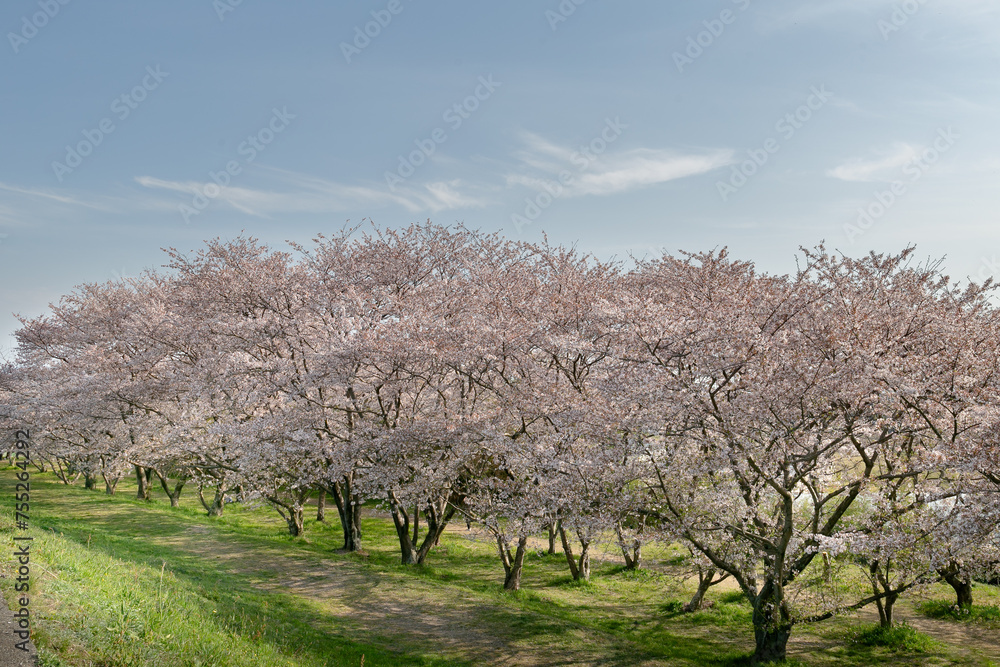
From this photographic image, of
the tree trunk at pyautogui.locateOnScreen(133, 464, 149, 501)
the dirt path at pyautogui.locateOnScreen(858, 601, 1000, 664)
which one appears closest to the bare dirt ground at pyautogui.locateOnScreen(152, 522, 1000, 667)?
the dirt path at pyautogui.locateOnScreen(858, 601, 1000, 664)

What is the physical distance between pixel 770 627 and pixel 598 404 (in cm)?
594

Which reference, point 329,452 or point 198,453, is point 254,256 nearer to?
point 198,453

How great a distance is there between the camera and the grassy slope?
316 inches

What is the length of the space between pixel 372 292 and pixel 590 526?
48.0 ft

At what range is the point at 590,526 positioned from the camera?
1362 centimetres

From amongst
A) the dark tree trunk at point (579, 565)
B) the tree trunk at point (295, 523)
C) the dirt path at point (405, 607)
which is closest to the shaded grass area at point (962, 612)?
the dirt path at point (405, 607)

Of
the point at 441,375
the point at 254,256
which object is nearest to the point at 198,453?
the point at 441,375

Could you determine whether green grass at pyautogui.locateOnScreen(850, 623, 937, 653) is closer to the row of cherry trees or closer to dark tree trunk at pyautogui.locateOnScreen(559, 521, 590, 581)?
the row of cherry trees

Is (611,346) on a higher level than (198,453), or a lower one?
higher

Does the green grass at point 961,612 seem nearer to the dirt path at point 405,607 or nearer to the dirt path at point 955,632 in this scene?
the dirt path at point 955,632

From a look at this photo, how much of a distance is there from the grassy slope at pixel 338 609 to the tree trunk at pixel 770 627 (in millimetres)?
787

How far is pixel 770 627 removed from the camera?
12.9m

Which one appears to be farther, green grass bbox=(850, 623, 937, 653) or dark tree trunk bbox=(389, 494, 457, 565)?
dark tree trunk bbox=(389, 494, 457, 565)

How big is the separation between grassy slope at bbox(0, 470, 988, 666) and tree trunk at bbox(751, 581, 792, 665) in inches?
31.0
